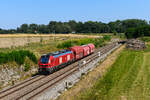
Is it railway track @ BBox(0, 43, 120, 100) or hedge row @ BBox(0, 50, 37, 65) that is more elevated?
hedge row @ BBox(0, 50, 37, 65)

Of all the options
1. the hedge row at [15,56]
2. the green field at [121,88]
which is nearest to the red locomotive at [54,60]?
the hedge row at [15,56]

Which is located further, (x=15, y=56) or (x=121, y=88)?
(x=15, y=56)

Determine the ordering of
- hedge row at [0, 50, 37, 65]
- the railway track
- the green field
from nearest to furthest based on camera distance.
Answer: the green field → the railway track → hedge row at [0, 50, 37, 65]

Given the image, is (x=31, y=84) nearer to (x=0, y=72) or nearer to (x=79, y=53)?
(x=0, y=72)

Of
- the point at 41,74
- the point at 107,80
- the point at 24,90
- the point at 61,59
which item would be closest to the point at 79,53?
the point at 61,59

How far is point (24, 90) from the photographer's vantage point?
2303cm

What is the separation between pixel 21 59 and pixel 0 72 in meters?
4.66

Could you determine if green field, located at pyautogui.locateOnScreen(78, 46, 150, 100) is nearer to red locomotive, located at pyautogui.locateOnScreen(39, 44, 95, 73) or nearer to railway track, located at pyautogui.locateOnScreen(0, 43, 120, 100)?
railway track, located at pyautogui.locateOnScreen(0, 43, 120, 100)

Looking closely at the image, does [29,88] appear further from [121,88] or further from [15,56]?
[121,88]

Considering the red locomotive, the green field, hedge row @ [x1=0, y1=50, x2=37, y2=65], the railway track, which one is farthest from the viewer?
hedge row @ [x1=0, y1=50, x2=37, y2=65]

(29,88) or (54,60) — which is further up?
(54,60)

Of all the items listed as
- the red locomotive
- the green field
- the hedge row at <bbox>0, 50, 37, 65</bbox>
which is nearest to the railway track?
the red locomotive

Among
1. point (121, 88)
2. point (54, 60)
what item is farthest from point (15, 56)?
point (121, 88)

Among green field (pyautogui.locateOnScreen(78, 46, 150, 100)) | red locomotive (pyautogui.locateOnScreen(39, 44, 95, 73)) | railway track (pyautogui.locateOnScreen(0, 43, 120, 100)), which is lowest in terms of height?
railway track (pyautogui.locateOnScreen(0, 43, 120, 100))
